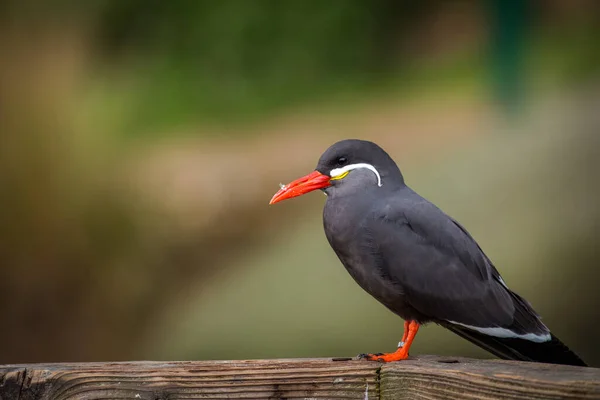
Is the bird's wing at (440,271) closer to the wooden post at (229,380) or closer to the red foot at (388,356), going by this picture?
the red foot at (388,356)

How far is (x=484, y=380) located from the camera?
4.23 feet

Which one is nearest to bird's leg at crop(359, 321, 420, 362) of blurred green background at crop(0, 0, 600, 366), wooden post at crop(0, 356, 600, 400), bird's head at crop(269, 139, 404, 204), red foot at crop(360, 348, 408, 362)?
red foot at crop(360, 348, 408, 362)

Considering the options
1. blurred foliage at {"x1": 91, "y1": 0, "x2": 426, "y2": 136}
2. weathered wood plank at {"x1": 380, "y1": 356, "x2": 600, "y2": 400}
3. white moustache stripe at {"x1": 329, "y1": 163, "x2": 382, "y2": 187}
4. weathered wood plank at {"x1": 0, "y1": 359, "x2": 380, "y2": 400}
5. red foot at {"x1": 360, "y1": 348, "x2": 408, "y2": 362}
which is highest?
blurred foliage at {"x1": 91, "y1": 0, "x2": 426, "y2": 136}

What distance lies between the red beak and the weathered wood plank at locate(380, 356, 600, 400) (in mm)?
724

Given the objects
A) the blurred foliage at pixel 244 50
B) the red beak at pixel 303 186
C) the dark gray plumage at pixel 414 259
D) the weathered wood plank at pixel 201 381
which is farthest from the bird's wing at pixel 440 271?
the blurred foliage at pixel 244 50

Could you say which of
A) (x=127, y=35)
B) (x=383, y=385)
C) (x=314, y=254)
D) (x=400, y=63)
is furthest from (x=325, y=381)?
(x=127, y=35)

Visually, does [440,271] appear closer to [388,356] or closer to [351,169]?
[351,169]

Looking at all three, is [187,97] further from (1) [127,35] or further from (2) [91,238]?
(2) [91,238]

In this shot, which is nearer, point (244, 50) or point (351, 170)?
point (351, 170)

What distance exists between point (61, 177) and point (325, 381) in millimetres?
→ 2786

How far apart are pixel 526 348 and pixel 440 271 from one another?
27 cm

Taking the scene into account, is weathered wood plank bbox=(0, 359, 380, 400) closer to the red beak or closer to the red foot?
the red foot

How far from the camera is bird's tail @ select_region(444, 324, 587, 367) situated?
1993 mm

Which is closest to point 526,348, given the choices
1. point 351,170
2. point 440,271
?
point 440,271
